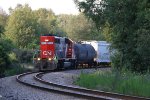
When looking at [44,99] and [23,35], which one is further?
[23,35]

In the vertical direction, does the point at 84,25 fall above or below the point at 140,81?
above

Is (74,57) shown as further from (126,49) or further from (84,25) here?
(84,25)

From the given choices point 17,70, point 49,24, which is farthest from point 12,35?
point 17,70

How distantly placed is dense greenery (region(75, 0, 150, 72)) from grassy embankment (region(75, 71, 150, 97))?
4.86 m

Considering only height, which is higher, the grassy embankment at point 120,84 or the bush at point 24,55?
the bush at point 24,55

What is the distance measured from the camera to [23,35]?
80125 millimetres

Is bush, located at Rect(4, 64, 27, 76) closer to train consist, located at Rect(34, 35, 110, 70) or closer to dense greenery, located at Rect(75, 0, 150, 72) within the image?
train consist, located at Rect(34, 35, 110, 70)

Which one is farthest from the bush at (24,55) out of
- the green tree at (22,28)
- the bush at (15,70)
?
the green tree at (22,28)

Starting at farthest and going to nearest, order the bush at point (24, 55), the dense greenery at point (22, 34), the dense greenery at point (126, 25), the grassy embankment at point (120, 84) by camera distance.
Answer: the bush at point (24, 55), the dense greenery at point (22, 34), the dense greenery at point (126, 25), the grassy embankment at point (120, 84)

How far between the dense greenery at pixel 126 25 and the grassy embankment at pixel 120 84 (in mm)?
4856

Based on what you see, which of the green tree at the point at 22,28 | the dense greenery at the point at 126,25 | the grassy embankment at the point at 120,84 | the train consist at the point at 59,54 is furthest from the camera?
the green tree at the point at 22,28

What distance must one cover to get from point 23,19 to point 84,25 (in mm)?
28100

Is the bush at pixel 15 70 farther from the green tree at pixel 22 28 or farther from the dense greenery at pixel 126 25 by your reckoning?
the green tree at pixel 22 28

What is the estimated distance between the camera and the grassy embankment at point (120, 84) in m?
18.4
